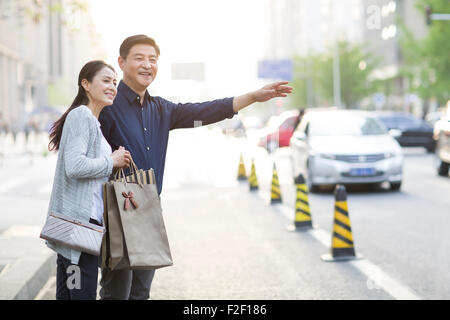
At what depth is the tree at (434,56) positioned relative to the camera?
4178cm

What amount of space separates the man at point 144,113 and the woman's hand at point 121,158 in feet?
0.48

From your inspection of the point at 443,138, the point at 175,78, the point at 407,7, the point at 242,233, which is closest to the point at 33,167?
the point at 443,138

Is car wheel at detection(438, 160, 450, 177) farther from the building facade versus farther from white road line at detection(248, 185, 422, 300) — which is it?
the building facade

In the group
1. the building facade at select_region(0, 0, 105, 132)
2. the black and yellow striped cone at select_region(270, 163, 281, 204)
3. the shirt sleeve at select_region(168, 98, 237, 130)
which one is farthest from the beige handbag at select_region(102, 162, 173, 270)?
the building facade at select_region(0, 0, 105, 132)

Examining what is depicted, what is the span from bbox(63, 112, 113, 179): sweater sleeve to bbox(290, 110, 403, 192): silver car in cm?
1094

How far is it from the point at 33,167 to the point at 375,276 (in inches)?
763

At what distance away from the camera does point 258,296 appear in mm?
5859

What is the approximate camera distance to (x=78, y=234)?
311 centimetres

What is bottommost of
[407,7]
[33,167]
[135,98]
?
[33,167]

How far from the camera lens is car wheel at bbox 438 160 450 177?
1723 cm

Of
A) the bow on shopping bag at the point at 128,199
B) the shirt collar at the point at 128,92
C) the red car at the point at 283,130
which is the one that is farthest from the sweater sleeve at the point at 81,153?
the red car at the point at 283,130

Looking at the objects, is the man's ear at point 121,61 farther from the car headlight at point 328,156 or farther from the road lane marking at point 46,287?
the car headlight at point 328,156

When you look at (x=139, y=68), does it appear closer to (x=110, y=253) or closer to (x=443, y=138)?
(x=110, y=253)
